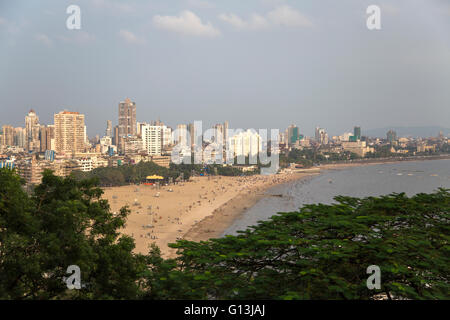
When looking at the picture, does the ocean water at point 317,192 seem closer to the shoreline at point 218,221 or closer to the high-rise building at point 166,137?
the shoreline at point 218,221

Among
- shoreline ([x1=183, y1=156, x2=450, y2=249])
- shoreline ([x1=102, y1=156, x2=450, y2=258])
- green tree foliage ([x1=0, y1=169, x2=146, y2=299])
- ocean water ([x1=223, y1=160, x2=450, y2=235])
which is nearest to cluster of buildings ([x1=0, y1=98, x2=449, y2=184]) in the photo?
shoreline ([x1=102, y1=156, x2=450, y2=258])

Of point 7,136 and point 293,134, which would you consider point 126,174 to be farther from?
point 293,134

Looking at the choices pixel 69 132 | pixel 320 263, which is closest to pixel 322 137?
pixel 69 132

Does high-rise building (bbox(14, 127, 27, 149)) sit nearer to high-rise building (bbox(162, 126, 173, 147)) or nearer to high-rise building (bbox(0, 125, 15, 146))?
high-rise building (bbox(0, 125, 15, 146))

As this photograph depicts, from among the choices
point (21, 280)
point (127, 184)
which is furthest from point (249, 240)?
point (127, 184)

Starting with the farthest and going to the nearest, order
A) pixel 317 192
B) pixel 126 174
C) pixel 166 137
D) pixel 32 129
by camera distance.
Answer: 1. pixel 166 137
2. pixel 32 129
3. pixel 126 174
4. pixel 317 192
